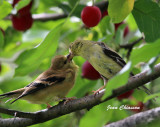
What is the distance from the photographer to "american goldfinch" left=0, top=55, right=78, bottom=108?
238 cm

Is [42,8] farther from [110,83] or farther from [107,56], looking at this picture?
[110,83]

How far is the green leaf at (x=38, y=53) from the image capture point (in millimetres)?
2166

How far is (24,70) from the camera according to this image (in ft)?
7.50

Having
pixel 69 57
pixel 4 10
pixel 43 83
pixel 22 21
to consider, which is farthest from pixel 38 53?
pixel 22 21

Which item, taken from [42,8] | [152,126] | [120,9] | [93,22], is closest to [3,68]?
[42,8]

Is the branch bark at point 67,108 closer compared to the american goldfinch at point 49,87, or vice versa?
the branch bark at point 67,108

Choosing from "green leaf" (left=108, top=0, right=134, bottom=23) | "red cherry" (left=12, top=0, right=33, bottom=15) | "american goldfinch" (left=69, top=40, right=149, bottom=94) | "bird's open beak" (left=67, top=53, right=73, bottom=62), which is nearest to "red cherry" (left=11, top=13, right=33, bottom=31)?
"red cherry" (left=12, top=0, right=33, bottom=15)

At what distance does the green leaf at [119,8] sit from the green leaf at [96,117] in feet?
2.36

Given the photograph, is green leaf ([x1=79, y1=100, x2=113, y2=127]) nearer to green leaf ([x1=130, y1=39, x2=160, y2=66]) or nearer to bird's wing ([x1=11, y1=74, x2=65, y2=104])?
bird's wing ([x1=11, y1=74, x2=65, y2=104])

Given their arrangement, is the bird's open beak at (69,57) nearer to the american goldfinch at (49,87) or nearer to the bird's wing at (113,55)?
the american goldfinch at (49,87)

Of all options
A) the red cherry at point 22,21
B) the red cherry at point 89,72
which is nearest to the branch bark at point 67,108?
the red cherry at point 89,72

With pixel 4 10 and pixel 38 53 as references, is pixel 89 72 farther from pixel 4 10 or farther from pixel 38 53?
pixel 4 10

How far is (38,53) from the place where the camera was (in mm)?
2205

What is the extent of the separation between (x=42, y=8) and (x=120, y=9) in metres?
1.63
